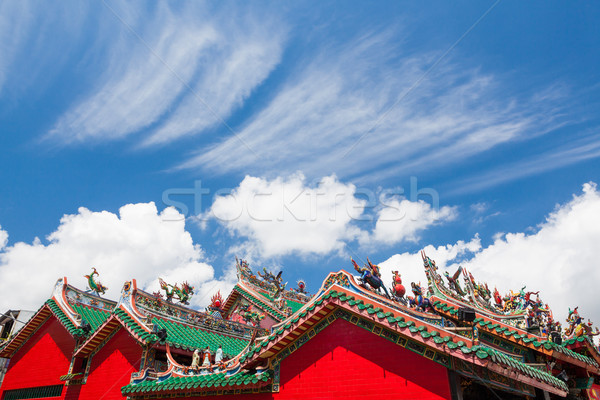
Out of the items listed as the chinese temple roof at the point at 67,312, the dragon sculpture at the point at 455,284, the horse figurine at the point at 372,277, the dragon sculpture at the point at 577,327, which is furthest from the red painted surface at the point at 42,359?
the dragon sculpture at the point at 577,327

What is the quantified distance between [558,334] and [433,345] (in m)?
7.34

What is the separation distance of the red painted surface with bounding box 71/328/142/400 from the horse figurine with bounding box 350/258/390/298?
1004cm

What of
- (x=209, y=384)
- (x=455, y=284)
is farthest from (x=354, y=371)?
(x=455, y=284)

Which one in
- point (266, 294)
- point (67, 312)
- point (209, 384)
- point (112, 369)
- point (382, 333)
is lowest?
point (209, 384)

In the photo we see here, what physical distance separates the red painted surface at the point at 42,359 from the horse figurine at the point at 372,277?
603 inches

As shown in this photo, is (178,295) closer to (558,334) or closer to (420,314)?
(420,314)

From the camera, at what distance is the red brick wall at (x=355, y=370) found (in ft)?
38.3

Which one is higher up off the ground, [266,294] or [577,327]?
[266,294]

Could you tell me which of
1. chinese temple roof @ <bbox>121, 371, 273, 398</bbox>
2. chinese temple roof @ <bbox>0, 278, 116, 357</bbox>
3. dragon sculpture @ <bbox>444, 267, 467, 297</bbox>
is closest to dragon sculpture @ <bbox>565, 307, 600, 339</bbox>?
dragon sculpture @ <bbox>444, 267, 467, 297</bbox>

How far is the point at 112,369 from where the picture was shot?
1864 cm

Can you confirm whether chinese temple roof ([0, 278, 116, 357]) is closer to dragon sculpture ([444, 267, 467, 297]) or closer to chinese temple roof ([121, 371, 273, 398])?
chinese temple roof ([121, 371, 273, 398])

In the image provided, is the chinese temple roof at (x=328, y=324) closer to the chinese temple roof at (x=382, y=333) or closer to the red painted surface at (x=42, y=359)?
the chinese temple roof at (x=382, y=333)

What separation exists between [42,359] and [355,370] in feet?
58.9

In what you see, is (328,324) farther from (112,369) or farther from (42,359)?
(42,359)
